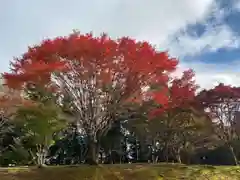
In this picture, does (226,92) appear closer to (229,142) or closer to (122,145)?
(229,142)

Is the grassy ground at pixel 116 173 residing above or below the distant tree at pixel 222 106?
below

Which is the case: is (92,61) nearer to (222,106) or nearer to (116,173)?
(116,173)

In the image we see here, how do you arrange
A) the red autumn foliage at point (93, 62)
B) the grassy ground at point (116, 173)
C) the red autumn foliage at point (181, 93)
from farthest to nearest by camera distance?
the red autumn foliage at point (181, 93), the red autumn foliage at point (93, 62), the grassy ground at point (116, 173)

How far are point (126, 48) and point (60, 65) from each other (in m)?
3.37

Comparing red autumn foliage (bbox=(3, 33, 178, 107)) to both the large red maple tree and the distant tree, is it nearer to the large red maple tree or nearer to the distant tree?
the large red maple tree

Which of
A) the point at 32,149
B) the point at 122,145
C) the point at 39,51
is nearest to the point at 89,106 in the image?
the point at 39,51

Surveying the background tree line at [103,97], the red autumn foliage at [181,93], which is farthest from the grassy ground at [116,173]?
the red autumn foliage at [181,93]

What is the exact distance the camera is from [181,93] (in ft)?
76.0

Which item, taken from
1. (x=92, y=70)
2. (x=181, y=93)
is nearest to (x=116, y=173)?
(x=92, y=70)

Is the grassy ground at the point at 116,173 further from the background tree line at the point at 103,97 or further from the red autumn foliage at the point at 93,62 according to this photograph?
the red autumn foliage at the point at 93,62

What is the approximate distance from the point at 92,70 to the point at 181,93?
8507 mm

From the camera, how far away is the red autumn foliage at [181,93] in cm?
2298

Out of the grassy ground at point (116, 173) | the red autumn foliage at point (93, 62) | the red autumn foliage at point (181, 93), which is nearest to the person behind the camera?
the grassy ground at point (116, 173)

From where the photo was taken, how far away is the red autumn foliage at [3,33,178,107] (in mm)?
16547
